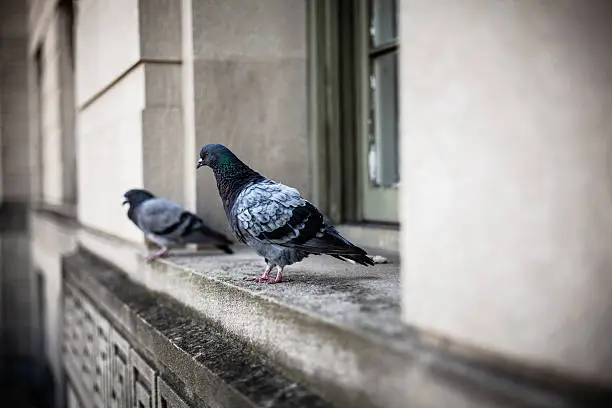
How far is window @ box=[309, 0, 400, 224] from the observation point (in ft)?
11.4

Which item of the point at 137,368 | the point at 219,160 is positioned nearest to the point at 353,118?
the point at 219,160

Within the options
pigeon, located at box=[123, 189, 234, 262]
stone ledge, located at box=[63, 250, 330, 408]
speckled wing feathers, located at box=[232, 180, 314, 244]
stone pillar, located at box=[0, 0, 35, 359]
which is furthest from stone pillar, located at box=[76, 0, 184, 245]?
stone pillar, located at box=[0, 0, 35, 359]

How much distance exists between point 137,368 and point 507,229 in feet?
7.02

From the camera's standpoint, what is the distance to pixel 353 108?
11.9 feet

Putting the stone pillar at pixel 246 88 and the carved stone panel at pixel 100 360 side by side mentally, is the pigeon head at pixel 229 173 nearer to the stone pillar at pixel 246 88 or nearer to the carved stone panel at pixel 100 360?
the stone pillar at pixel 246 88

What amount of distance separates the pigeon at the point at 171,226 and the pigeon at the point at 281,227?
0.78 metres

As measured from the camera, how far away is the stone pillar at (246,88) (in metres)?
3.30

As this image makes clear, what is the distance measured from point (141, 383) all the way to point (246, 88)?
1.34 metres

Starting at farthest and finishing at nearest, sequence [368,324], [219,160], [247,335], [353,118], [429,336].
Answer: [353,118] → [219,160] → [247,335] → [368,324] → [429,336]

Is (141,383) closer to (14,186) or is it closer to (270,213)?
(270,213)

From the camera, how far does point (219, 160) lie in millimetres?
2566

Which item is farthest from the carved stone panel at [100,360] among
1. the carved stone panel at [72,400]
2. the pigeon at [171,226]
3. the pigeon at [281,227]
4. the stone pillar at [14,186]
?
the stone pillar at [14,186]

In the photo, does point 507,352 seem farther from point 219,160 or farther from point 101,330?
point 101,330

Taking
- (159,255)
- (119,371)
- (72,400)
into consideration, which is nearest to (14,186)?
(72,400)
